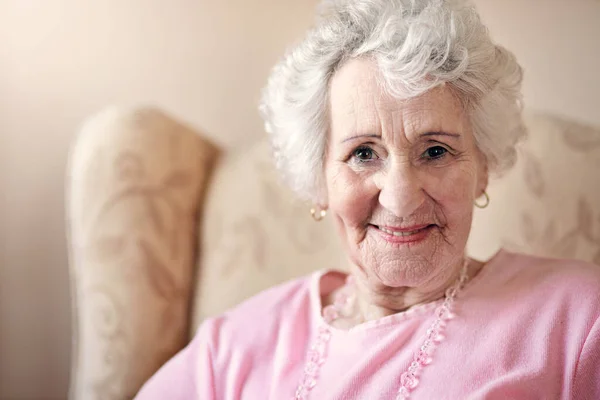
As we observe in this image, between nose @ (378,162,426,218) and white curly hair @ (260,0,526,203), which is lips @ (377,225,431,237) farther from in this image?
white curly hair @ (260,0,526,203)

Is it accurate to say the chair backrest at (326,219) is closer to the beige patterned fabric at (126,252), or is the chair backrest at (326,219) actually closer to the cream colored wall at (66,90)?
the beige patterned fabric at (126,252)

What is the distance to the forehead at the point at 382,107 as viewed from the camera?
1.05 m

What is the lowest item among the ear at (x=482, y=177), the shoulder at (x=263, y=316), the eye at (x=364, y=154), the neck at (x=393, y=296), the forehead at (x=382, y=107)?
the shoulder at (x=263, y=316)

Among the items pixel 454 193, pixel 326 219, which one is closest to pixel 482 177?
pixel 454 193

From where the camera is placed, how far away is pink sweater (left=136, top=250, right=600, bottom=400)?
40.1 inches

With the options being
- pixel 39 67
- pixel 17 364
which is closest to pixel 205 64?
pixel 39 67

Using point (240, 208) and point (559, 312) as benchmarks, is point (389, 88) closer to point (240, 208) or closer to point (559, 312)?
point (559, 312)

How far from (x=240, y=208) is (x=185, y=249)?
161mm

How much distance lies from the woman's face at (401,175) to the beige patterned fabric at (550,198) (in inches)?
12.4

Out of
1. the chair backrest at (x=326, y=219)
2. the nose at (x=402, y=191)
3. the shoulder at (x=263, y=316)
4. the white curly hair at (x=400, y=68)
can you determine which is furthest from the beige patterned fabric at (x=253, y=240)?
the nose at (x=402, y=191)

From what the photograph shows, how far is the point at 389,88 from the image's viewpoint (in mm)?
1049

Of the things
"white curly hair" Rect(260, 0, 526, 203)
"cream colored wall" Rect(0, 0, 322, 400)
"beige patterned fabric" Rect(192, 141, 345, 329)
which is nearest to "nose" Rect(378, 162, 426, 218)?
"white curly hair" Rect(260, 0, 526, 203)

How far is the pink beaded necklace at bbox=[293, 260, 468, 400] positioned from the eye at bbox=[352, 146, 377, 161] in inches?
11.4

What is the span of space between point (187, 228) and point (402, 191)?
65 centimetres
